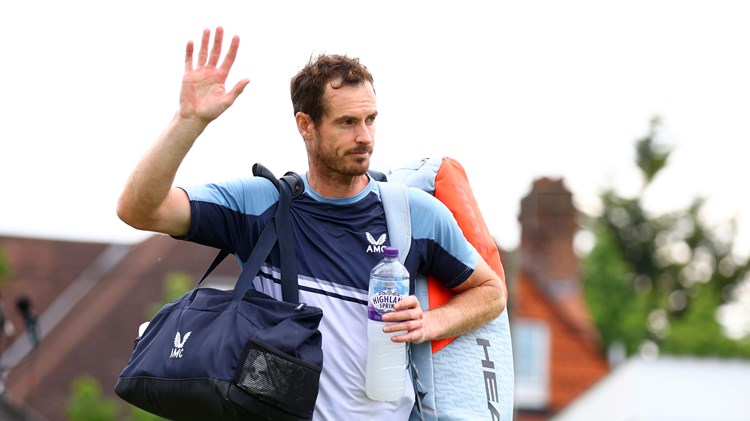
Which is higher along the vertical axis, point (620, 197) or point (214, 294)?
point (214, 294)

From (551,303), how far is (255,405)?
28.9 metres

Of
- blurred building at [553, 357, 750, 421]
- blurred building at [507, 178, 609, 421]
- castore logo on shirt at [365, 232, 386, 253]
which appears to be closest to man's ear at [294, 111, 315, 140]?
castore logo on shirt at [365, 232, 386, 253]

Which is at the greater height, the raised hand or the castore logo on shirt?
the raised hand

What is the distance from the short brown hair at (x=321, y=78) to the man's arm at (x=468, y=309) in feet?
2.52

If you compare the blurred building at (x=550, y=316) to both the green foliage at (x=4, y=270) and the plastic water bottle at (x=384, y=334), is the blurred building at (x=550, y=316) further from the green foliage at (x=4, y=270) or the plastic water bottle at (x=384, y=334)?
the plastic water bottle at (x=384, y=334)

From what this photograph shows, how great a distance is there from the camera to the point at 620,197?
61.1 metres

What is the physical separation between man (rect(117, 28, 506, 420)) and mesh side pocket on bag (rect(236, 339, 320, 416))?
24 cm

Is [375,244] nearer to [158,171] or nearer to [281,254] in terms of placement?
[281,254]

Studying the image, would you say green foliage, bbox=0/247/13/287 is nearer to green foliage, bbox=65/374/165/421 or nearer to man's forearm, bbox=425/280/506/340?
green foliage, bbox=65/374/165/421

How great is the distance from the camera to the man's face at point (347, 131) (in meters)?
4.38

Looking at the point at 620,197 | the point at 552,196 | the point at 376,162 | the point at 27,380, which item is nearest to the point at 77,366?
the point at 27,380

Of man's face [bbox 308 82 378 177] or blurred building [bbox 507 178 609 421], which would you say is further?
blurred building [bbox 507 178 609 421]

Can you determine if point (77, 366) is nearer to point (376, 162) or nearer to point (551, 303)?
point (551, 303)

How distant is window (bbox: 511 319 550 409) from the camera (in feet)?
104
